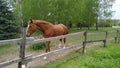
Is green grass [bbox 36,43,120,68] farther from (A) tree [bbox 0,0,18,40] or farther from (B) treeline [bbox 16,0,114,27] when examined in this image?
(B) treeline [bbox 16,0,114,27]

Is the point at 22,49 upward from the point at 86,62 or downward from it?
upward

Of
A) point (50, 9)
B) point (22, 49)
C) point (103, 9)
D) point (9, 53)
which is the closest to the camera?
point (22, 49)

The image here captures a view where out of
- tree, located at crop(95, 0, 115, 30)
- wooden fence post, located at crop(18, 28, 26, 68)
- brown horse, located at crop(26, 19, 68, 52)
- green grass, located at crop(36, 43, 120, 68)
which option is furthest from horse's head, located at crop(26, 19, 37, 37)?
tree, located at crop(95, 0, 115, 30)

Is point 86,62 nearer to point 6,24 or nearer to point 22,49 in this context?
point 22,49

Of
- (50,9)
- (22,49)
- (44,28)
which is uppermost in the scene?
(50,9)

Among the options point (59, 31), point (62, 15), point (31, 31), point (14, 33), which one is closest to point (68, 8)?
point (62, 15)

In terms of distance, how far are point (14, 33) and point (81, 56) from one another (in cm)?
788

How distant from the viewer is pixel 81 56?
9.46 meters

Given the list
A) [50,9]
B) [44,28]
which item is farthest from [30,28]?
[50,9]

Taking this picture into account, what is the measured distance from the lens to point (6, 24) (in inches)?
636

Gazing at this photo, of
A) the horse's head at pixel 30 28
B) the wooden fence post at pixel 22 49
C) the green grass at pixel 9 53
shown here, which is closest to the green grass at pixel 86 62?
the wooden fence post at pixel 22 49

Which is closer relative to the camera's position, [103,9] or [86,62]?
[86,62]

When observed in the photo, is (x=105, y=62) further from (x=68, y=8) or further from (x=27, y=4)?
(x=68, y=8)

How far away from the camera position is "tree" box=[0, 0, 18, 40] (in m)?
15.6
